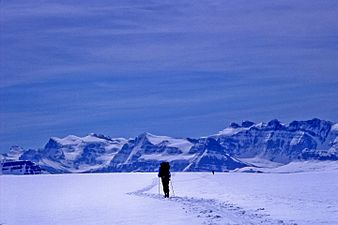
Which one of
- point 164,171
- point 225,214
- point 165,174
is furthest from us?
point 164,171

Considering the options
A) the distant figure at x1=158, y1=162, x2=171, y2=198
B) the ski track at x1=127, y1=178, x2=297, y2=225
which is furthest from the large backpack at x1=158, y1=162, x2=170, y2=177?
the ski track at x1=127, y1=178, x2=297, y2=225

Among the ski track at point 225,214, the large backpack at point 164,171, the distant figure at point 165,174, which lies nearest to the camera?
the ski track at point 225,214

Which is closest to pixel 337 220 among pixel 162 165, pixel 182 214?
pixel 182 214

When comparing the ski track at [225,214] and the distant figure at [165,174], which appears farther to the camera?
the distant figure at [165,174]

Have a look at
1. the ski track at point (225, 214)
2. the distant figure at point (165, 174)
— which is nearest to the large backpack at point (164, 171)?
the distant figure at point (165, 174)

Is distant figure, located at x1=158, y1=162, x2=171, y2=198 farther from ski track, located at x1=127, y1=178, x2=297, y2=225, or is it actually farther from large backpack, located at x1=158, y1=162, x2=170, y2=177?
ski track, located at x1=127, y1=178, x2=297, y2=225

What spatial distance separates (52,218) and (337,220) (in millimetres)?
10742

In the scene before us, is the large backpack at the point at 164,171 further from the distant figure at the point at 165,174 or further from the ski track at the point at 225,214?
the ski track at the point at 225,214

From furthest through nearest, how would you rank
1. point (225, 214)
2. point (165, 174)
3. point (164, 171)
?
point (164, 171) < point (165, 174) < point (225, 214)

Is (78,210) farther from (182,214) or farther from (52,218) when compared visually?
(182,214)

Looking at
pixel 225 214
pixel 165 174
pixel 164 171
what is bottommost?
pixel 225 214

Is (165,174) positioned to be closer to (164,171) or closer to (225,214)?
(164,171)

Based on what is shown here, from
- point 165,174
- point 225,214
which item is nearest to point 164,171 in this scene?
point 165,174

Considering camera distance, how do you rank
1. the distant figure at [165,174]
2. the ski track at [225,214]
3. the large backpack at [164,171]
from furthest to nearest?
the large backpack at [164,171] → the distant figure at [165,174] → the ski track at [225,214]
